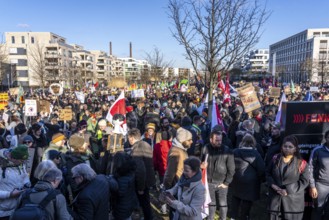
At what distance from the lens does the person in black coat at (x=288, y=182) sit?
4.07 m

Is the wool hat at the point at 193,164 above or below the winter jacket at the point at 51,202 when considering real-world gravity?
above

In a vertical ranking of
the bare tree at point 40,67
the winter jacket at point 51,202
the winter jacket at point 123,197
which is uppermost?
the bare tree at point 40,67

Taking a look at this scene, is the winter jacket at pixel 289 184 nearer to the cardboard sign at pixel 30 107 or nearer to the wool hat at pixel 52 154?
the wool hat at pixel 52 154

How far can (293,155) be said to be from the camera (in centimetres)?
411

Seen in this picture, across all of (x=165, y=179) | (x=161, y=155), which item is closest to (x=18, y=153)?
(x=165, y=179)

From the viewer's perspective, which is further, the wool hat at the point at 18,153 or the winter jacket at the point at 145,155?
the winter jacket at the point at 145,155

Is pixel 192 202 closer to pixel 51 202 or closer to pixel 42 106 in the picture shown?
pixel 51 202

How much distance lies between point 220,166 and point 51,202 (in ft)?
8.77

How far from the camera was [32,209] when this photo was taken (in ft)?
8.33

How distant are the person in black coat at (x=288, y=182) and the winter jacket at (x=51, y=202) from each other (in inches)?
119

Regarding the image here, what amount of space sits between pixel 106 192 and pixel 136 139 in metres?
1.79

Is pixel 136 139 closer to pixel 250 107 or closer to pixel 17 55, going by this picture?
pixel 250 107

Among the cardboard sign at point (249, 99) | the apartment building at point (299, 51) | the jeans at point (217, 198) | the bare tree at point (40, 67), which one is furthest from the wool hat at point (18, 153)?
the apartment building at point (299, 51)

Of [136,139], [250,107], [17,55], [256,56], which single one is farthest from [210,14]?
[256,56]
